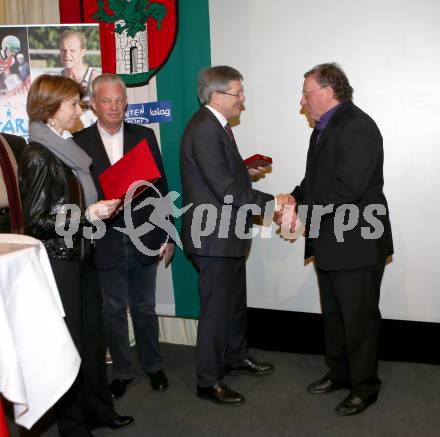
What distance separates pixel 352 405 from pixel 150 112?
85.5 inches

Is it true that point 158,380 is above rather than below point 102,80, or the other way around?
below

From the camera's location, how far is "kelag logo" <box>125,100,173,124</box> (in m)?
3.71

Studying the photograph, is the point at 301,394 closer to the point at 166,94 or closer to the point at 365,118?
the point at 365,118

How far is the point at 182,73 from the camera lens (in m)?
3.68

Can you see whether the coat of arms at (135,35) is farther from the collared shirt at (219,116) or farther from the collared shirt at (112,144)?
the collared shirt at (219,116)

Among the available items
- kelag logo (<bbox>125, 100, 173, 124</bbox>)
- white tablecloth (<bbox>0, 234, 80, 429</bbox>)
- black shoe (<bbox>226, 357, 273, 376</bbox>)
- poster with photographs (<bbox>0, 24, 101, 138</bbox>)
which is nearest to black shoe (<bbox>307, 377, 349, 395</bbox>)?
black shoe (<bbox>226, 357, 273, 376</bbox>)

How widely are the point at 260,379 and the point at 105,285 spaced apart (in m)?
1.08

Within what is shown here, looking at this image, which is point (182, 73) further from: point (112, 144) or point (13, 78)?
point (13, 78)

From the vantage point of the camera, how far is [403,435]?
2668 millimetres

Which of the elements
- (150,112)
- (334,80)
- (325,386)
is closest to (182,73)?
(150,112)

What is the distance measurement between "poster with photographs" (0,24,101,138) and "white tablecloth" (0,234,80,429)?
5.89ft

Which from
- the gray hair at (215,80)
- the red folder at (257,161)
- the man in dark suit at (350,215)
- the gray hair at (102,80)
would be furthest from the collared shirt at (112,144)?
the man in dark suit at (350,215)

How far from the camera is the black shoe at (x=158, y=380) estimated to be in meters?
3.31

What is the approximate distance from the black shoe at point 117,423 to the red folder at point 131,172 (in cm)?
111
